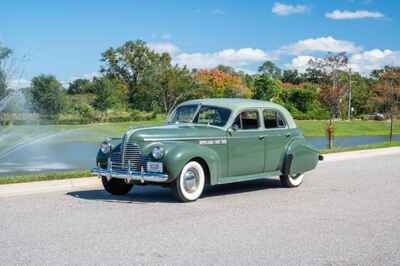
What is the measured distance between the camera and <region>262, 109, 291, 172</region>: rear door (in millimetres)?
11383

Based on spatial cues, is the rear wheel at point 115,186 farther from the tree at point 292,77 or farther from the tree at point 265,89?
the tree at point 292,77

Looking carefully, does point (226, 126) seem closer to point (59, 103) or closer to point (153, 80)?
point (59, 103)

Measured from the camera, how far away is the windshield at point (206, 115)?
35.5ft

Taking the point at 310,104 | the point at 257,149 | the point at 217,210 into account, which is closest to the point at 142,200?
the point at 217,210

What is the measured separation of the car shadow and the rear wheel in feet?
0.35

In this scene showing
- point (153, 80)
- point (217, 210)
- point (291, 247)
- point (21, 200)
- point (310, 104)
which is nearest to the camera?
point (291, 247)

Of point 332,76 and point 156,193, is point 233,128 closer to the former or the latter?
point 156,193

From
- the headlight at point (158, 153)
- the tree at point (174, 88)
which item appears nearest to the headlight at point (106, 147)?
the headlight at point (158, 153)

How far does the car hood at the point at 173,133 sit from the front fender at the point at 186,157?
0.21 metres

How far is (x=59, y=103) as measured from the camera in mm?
46938

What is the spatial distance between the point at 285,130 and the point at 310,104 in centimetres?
5769

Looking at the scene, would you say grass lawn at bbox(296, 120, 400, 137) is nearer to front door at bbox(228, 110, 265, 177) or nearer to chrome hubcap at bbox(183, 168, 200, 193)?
front door at bbox(228, 110, 265, 177)

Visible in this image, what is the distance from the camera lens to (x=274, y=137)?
37.8 feet

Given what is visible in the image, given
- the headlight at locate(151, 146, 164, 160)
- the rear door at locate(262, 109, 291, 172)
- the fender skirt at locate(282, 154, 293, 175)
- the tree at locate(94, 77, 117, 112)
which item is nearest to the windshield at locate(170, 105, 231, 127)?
the rear door at locate(262, 109, 291, 172)
